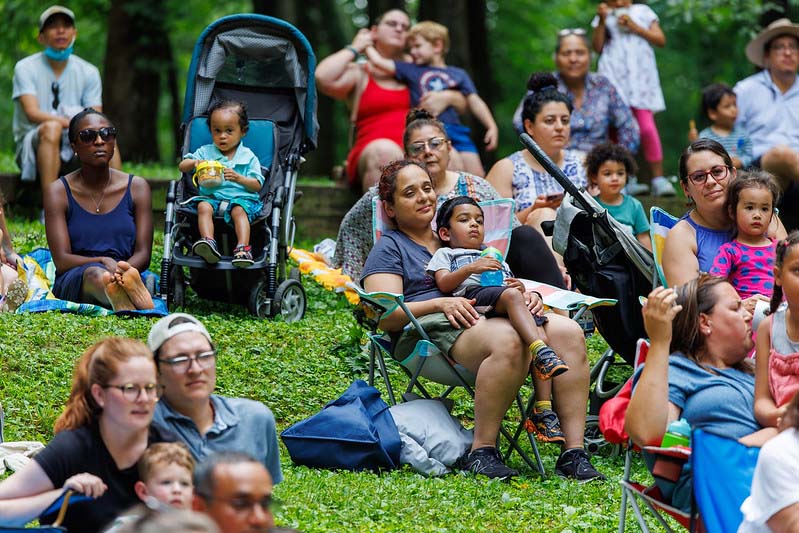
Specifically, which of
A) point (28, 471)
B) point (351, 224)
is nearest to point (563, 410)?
point (351, 224)

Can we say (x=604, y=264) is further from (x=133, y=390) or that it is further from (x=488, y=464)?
(x=133, y=390)

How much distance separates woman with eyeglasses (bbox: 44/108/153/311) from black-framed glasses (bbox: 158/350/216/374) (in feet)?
11.4

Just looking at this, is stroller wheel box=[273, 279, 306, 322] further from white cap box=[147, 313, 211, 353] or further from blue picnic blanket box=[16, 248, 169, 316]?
white cap box=[147, 313, 211, 353]

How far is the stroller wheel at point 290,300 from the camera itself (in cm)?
763

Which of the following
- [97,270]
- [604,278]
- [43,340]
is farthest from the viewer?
[97,270]

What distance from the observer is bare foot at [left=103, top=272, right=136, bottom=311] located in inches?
277

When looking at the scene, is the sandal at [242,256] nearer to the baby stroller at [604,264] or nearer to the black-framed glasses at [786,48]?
the baby stroller at [604,264]

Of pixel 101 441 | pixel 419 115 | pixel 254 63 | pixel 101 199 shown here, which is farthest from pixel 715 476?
pixel 254 63

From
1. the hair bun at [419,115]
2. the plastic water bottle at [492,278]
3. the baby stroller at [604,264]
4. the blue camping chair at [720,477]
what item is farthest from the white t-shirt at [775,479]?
the hair bun at [419,115]

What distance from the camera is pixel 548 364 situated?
5.23 m

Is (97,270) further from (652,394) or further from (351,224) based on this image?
(652,394)

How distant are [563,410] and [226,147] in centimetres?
326

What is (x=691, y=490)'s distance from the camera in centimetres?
381

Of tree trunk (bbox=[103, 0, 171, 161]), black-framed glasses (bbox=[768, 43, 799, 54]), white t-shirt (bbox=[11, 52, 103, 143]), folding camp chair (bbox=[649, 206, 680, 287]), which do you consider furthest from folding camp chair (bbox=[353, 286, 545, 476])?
tree trunk (bbox=[103, 0, 171, 161])
